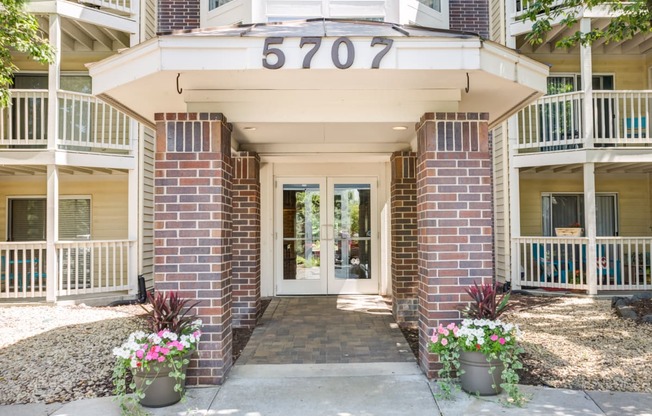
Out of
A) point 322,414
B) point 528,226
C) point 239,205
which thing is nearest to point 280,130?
point 239,205

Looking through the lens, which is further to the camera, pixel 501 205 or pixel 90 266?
pixel 501 205

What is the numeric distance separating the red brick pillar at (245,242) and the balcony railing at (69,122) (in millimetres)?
3180

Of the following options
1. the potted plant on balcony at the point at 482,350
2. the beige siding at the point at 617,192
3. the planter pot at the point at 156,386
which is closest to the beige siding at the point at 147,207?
the planter pot at the point at 156,386

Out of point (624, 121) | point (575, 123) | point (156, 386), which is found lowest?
point (156, 386)

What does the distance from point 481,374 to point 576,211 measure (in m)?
7.94

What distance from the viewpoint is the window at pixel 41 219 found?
30.8 ft

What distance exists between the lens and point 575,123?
8555 mm

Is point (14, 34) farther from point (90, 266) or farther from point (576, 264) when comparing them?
point (576, 264)

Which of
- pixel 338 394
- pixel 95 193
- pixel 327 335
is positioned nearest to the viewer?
pixel 338 394

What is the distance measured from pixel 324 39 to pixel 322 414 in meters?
2.75

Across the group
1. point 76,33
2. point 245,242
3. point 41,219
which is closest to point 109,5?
point 76,33

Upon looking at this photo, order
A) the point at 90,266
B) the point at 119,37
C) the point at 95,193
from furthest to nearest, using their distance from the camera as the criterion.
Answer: the point at 95,193 → the point at 119,37 → the point at 90,266

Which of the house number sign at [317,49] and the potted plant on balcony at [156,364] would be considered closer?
the house number sign at [317,49]

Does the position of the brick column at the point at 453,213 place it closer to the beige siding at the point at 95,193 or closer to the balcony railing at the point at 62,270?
the balcony railing at the point at 62,270
